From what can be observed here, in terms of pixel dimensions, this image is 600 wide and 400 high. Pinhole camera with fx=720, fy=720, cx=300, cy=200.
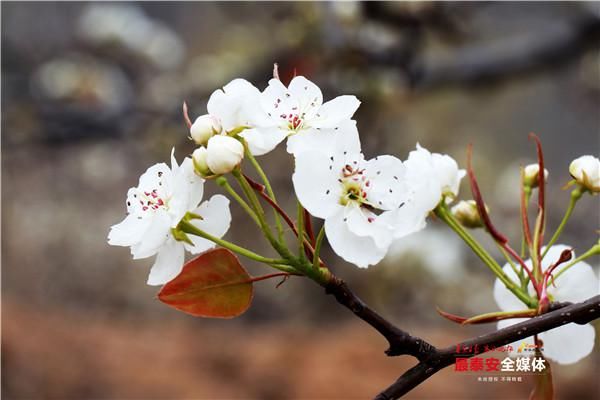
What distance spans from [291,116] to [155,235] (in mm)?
138

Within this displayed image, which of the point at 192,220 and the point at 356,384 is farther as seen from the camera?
the point at 356,384

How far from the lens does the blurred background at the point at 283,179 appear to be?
2.27m

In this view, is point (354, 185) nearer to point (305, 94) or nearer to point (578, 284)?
point (305, 94)

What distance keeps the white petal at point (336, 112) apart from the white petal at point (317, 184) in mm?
28

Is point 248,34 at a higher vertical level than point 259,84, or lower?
higher

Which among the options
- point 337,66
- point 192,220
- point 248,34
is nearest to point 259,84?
point 337,66

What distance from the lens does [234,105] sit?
54cm

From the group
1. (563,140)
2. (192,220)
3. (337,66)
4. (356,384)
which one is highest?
(563,140)

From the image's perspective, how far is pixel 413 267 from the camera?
266 cm

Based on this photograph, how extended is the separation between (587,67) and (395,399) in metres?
2.39

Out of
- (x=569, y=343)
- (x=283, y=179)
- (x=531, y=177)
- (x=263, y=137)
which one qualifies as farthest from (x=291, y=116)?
(x=283, y=179)

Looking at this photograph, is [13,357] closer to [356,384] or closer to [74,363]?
[74,363]

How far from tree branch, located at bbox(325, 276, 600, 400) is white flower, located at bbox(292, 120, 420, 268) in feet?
0.11

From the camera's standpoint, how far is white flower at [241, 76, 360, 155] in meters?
0.54
